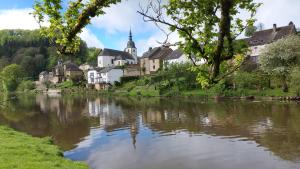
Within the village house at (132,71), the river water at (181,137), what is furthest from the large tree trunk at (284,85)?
the village house at (132,71)

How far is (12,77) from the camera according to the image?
417ft

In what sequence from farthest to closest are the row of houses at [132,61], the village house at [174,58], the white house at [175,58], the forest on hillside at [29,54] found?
the forest on hillside at [29,54] → the white house at [175,58] → the village house at [174,58] → the row of houses at [132,61]

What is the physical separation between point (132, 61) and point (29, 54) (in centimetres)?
5900

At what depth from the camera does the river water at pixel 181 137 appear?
20453mm

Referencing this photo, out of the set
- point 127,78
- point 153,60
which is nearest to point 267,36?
point 153,60

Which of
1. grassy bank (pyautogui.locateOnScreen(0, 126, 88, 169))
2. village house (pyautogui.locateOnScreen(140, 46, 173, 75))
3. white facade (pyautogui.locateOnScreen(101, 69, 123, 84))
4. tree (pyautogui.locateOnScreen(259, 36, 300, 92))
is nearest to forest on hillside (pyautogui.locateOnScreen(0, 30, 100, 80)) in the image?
white facade (pyautogui.locateOnScreen(101, 69, 123, 84))

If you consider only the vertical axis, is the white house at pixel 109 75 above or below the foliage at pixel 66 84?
above

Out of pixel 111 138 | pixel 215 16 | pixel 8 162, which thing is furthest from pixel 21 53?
pixel 215 16

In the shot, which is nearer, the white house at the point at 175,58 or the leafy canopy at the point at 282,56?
the leafy canopy at the point at 282,56

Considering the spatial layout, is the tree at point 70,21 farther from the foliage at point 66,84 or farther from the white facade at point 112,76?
the foliage at point 66,84

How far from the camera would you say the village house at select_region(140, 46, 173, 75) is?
96.8 m

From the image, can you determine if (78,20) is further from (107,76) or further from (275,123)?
(107,76)

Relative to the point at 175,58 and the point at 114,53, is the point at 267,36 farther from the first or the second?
the point at 114,53

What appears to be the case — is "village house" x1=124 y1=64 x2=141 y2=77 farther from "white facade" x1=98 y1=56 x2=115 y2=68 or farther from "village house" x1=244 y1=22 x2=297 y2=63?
"village house" x1=244 y1=22 x2=297 y2=63
